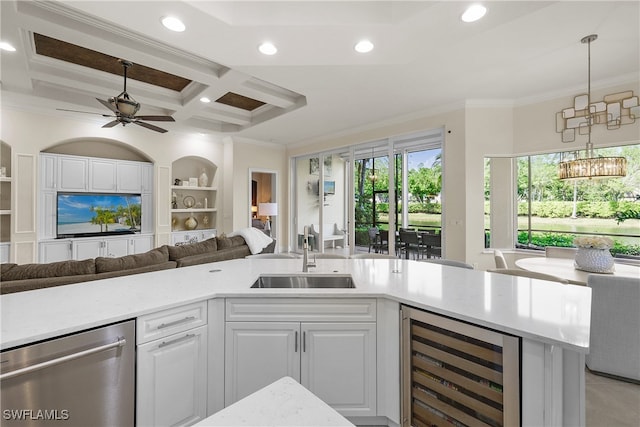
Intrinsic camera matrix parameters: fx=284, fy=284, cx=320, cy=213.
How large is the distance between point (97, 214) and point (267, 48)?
486cm

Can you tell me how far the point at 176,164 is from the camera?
6.60 metres

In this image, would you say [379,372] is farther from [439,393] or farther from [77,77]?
[77,77]

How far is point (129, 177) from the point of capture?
18.5ft

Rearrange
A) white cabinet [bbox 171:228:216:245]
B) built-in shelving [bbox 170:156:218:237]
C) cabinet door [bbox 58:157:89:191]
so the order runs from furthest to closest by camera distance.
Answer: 1. built-in shelving [bbox 170:156:218:237]
2. white cabinet [bbox 171:228:216:245]
3. cabinet door [bbox 58:157:89:191]

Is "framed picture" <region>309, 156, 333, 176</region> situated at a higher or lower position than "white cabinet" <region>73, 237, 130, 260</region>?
higher

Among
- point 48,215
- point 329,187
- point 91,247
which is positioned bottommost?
point 91,247

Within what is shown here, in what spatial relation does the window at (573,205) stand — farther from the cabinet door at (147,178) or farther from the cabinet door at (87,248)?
the cabinet door at (87,248)

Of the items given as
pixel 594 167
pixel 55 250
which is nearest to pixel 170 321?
pixel 594 167

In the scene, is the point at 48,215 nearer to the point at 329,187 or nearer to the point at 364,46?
the point at 329,187

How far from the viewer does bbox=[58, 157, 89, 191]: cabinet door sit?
4926mm

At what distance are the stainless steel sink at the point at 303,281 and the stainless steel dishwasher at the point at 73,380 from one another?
0.95 meters

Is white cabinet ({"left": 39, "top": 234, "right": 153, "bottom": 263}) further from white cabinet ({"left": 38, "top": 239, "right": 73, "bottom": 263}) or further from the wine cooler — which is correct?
the wine cooler

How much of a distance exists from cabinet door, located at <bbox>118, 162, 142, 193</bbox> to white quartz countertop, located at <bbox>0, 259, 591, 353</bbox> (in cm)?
437

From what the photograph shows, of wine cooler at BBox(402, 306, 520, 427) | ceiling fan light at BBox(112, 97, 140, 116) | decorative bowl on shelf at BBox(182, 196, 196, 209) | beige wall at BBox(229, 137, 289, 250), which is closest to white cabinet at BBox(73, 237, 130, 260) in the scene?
decorative bowl on shelf at BBox(182, 196, 196, 209)
